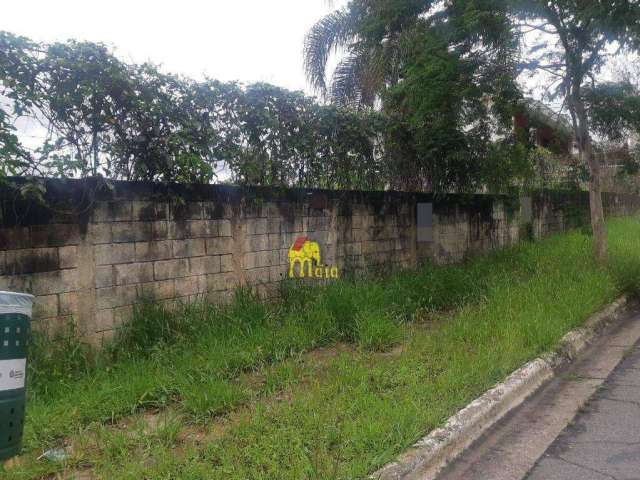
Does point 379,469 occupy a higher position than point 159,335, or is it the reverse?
point 159,335

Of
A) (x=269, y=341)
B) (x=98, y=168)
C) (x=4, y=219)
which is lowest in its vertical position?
(x=269, y=341)

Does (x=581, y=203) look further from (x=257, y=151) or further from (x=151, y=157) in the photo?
(x=151, y=157)

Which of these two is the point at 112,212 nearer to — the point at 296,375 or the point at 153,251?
the point at 153,251

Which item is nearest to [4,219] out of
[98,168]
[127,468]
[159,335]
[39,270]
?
[39,270]

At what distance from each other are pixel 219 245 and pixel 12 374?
3.32 m

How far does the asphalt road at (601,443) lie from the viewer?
3.15 meters

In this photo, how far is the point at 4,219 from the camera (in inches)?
159

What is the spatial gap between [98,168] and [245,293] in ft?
6.23

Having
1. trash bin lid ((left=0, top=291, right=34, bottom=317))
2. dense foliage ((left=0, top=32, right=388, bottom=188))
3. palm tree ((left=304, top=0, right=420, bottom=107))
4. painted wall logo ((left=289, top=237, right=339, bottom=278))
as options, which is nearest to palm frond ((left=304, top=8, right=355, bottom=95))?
palm tree ((left=304, top=0, right=420, bottom=107))

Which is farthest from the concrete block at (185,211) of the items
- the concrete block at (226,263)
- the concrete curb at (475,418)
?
the concrete curb at (475,418)

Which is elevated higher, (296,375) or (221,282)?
(221,282)

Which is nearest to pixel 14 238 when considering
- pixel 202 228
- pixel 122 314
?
pixel 122 314

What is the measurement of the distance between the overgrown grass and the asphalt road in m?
0.61

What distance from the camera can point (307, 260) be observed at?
6660mm
